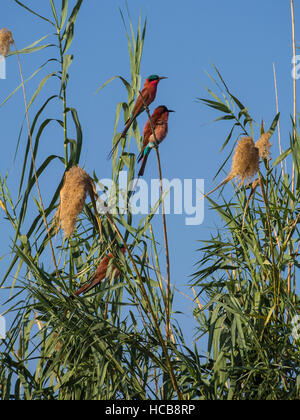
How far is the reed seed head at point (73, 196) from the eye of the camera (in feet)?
6.32

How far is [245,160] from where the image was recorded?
217 cm

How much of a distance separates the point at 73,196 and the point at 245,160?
60 centimetres

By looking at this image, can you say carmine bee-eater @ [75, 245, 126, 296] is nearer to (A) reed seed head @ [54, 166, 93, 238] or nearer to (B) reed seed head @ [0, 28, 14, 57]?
(A) reed seed head @ [54, 166, 93, 238]

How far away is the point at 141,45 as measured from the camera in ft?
8.80

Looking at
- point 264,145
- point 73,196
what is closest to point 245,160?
point 264,145

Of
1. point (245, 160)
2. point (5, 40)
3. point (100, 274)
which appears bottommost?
point (100, 274)

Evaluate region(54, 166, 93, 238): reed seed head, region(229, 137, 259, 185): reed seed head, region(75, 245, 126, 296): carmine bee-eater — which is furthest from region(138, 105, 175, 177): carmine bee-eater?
region(54, 166, 93, 238): reed seed head

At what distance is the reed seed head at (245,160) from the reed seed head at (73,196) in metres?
0.51

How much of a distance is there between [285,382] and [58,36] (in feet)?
5.41

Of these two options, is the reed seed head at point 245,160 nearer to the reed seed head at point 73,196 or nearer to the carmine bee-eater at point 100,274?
the reed seed head at point 73,196

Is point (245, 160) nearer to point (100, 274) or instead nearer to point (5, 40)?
point (100, 274)

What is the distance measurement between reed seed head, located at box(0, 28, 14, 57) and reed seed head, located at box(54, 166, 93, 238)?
2.81 ft

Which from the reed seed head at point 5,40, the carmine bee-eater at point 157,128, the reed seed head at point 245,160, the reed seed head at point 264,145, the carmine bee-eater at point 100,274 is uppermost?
the reed seed head at point 5,40

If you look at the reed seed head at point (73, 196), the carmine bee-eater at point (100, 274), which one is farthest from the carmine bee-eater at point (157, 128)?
the reed seed head at point (73, 196)
